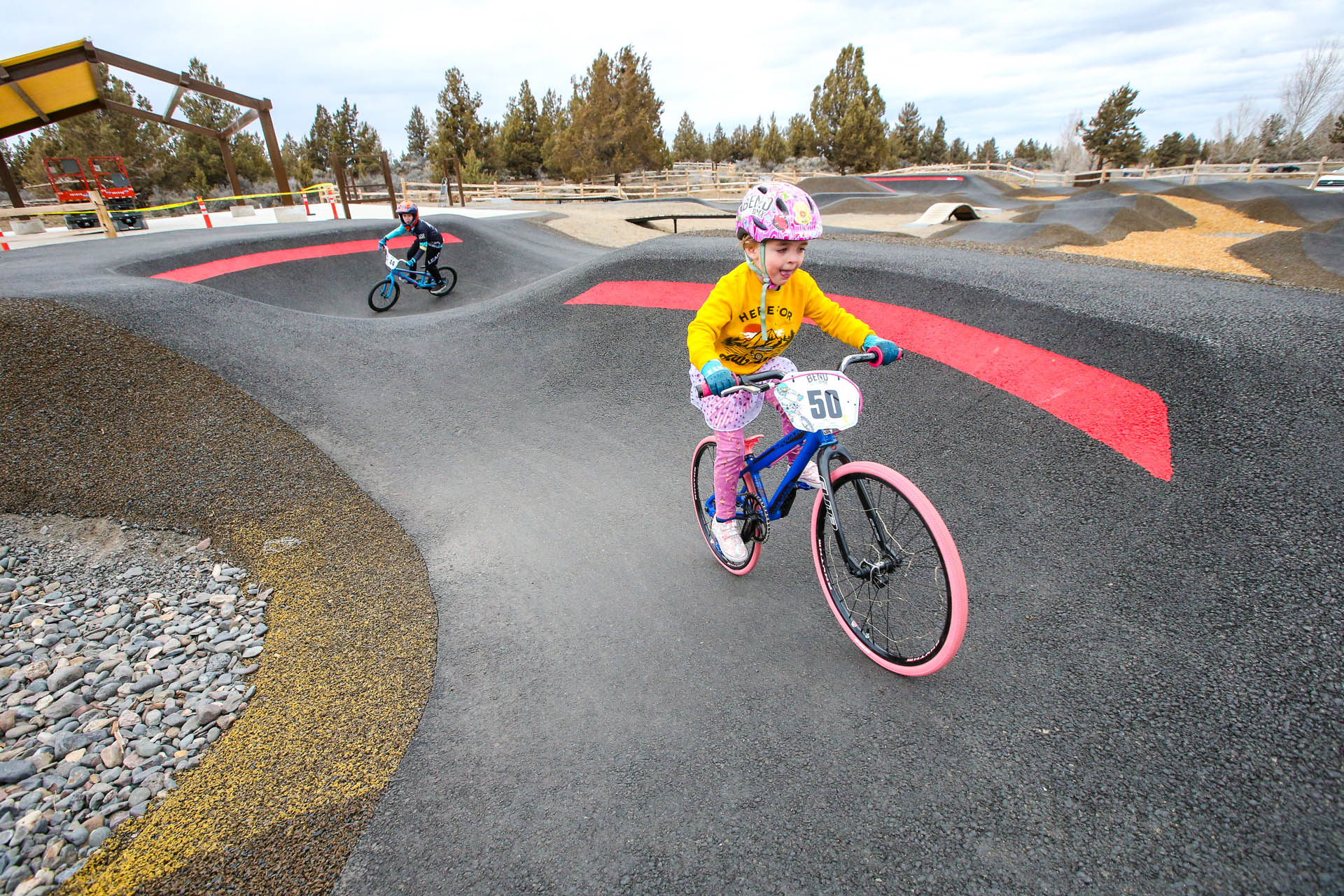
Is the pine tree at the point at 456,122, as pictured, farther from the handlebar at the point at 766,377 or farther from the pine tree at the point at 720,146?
the handlebar at the point at 766,377

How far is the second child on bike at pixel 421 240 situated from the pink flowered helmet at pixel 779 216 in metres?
11.5

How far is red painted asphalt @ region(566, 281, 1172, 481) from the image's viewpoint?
4.57 m

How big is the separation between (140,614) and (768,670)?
421 cm

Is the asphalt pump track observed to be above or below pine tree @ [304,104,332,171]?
below

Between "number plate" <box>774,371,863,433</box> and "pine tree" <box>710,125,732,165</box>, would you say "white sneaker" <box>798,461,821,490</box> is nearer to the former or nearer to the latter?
"number plate" <box>774,371,863,433</box>

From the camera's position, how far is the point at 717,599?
390 cm

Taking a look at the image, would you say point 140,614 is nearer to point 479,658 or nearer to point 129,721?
point 129,721

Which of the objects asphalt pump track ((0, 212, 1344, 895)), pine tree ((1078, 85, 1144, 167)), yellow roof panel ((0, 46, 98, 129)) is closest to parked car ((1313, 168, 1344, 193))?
pine tree ((1078, 85, 1144, 167))

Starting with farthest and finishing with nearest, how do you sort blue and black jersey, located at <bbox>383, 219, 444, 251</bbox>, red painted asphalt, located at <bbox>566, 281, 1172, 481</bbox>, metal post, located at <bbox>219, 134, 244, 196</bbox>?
metal post, located at <bbox>219, 134, 244, 196</bbox>, blue and black jersey, located at <bbox>383, 219, 444, 251</bbox>, red painted asphalt, located at <bbox>566, 281, 1172, 481</bbox>

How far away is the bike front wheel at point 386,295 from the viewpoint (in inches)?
513

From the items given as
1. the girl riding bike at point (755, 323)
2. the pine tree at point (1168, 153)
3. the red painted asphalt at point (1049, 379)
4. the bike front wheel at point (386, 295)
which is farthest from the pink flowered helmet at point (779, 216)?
the pine tree at point (1168, 153)

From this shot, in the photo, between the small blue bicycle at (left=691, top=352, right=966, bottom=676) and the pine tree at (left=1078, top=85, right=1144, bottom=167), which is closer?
the small blue bicycle at (left=691, top=352, right=966, bottom=676)

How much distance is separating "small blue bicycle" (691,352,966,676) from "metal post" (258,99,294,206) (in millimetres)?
25373

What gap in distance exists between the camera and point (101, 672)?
11.1 ft
